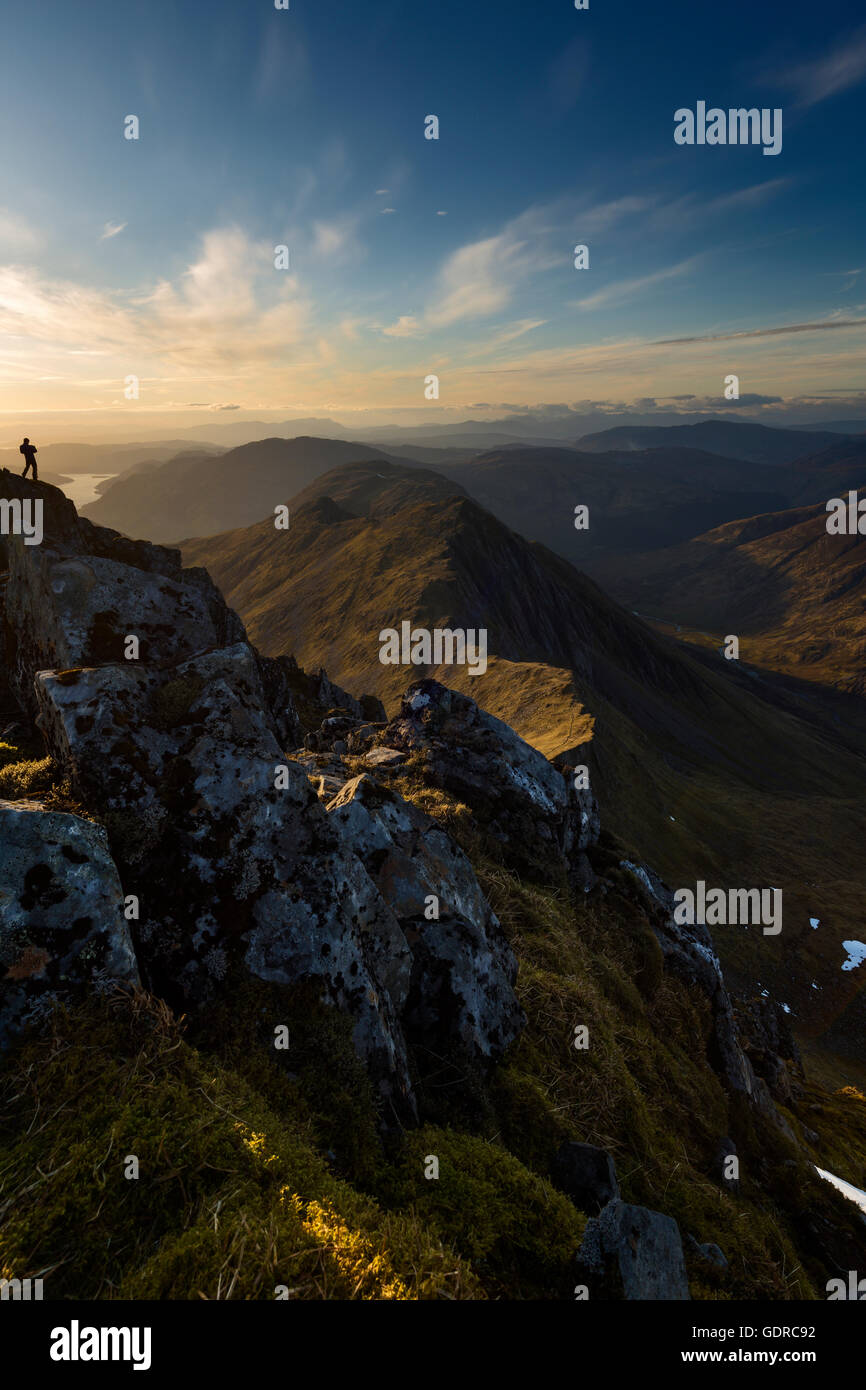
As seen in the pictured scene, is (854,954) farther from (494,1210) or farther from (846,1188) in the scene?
(494,1210)

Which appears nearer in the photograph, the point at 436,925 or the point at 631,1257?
the point at 631,1257

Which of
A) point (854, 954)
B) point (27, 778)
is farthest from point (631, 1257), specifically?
point (854, 954)

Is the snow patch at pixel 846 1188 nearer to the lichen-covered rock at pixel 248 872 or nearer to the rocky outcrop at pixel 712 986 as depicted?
the rocky outcrop at pixel 712 986

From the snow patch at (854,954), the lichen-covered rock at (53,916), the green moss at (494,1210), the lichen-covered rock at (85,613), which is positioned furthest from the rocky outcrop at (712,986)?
the snow patch at (854,954)

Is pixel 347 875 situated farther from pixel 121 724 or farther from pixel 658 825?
pixel 658 825

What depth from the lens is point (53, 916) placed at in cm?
562

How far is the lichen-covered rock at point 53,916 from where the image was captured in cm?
523

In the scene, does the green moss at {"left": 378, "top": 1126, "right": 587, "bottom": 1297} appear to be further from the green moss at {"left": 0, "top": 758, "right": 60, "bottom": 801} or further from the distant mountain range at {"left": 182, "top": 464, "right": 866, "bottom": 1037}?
the distant mountain range at {"left": 182, "top": 464, "right": 866, "bottom": 1037}

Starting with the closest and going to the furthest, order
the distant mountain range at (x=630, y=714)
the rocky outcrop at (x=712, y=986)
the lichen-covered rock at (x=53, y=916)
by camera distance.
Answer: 1. the lichen-covered rock at (x=53, y=916)
2. the rocky outcrop at (x=712, y=986)
3. the distant mountain range at (x=630, y=714)

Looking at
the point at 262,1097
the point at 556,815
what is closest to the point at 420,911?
the point at 262,1097

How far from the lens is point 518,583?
176625 mm
